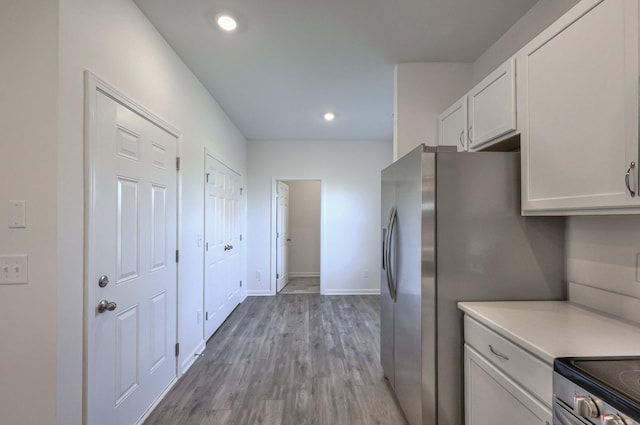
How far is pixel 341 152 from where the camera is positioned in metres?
4.90

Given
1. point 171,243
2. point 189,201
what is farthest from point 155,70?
point 171,243

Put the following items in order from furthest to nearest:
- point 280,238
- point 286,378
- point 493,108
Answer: point 280,238 → point 286,378 → point 493,108

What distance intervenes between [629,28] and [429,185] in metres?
0.86

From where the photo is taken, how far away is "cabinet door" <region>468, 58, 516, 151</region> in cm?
153

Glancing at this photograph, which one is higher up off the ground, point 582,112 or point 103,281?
point 582,112


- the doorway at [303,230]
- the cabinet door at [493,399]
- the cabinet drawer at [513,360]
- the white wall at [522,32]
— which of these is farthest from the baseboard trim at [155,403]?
the doorway at [303,230]

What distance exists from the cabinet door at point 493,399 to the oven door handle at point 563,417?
6 cm

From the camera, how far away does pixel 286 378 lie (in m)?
2.36

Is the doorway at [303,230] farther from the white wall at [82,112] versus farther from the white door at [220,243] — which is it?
the white wall at [82,112]

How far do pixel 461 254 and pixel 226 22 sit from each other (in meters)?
2.02

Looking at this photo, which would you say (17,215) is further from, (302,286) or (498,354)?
(302,286)

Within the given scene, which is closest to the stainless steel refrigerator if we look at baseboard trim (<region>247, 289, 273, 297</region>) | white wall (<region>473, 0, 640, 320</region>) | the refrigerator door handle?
white wall (<region>473, 0, 640, 320</region>)

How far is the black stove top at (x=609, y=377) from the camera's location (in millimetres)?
717

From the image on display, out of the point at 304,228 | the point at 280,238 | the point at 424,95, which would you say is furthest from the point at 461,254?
the point at 304,228
